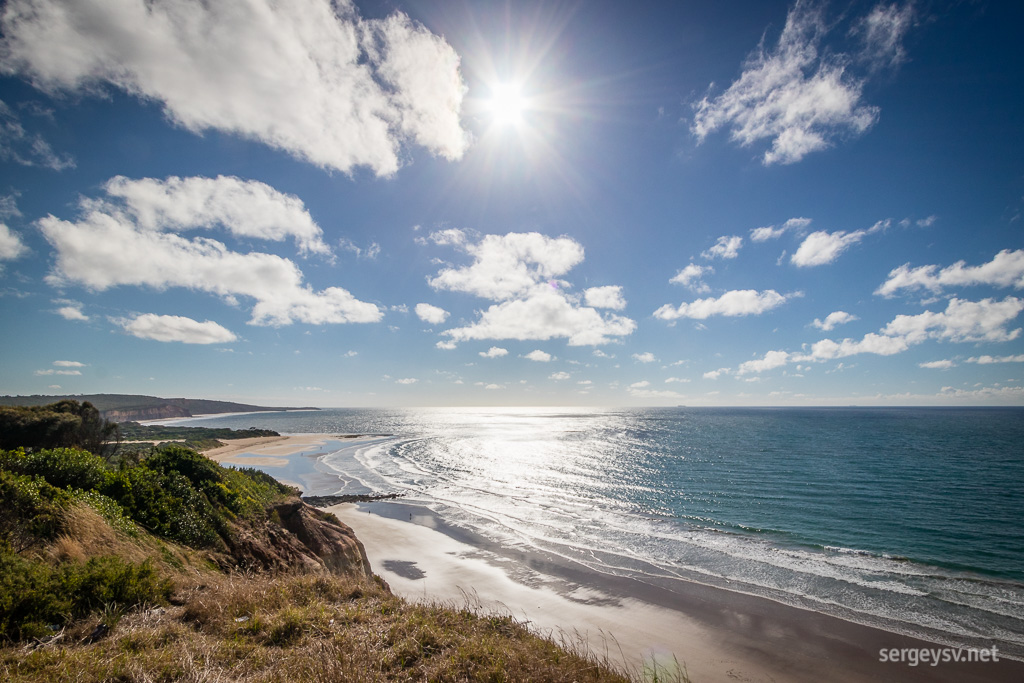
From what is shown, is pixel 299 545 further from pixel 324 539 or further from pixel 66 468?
pixel 66 468

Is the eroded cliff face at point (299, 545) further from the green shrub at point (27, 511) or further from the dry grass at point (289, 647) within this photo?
the dry grass at point (289, 647)

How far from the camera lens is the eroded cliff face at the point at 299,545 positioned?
13.3 m

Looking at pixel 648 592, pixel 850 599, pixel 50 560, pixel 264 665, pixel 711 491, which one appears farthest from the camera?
pixel 711 491

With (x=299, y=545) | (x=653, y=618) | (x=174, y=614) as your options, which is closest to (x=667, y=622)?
(x=653, y=618)

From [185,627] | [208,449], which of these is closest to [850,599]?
[185,627]

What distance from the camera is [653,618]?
16266mm

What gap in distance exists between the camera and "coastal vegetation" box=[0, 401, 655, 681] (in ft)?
19.9

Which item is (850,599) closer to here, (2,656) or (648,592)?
(648,592)

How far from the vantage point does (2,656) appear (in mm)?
5402

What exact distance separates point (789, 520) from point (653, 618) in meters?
17.8

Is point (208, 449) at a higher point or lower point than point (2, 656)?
lower

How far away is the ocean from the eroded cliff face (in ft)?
38.0

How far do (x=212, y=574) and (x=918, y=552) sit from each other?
1280 inches

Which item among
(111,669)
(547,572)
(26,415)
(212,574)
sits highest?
(26,415)
